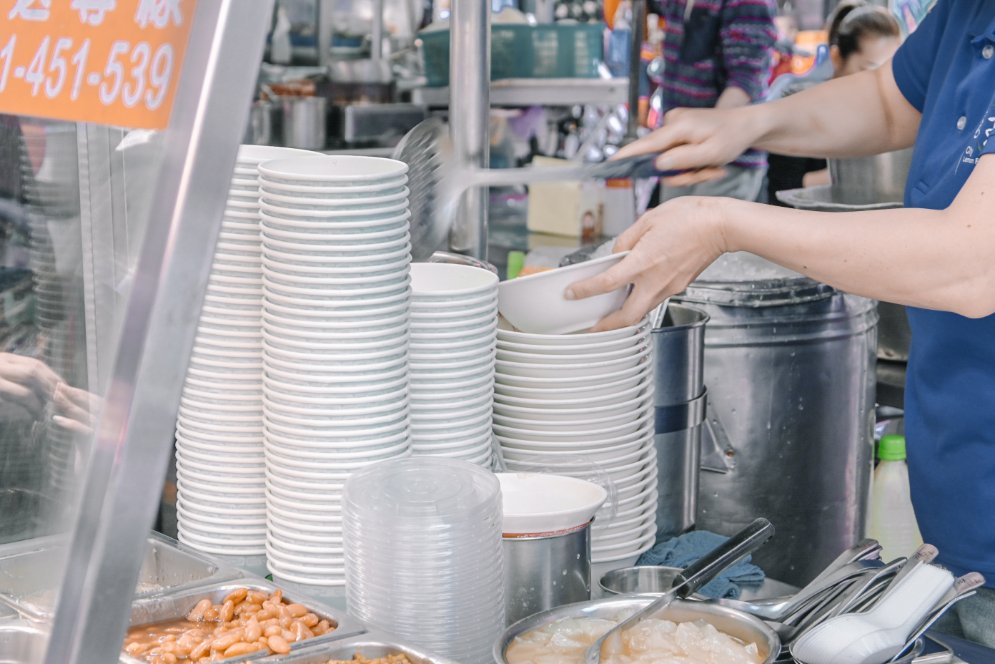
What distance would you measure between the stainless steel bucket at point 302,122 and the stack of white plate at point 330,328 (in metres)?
4.02

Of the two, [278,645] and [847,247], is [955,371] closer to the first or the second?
[847,247]

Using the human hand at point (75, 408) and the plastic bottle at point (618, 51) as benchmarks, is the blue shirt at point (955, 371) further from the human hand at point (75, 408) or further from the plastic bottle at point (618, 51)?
the plastic bottle at point (618, 51)

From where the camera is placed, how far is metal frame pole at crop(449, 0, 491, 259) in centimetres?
203

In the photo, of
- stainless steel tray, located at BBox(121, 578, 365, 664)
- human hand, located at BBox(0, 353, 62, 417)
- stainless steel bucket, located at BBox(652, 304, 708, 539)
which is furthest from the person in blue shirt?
human hand, located at BBox(0, 353, 62, 417)

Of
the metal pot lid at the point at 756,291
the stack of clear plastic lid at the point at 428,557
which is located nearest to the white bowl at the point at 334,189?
the stack of clear plastic lid at the point at 428,557

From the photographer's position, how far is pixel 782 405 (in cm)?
227

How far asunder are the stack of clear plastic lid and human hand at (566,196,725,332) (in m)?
0.41

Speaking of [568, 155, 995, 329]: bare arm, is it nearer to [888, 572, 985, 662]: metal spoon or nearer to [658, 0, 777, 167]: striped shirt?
[888, 572, 985, 662]: metal spoon

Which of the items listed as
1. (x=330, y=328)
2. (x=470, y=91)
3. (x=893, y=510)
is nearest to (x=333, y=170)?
(x=330, y=328)

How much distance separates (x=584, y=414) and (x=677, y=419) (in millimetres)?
276

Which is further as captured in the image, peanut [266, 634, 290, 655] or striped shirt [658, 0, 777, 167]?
striped shirt [658, 0, 777, 167]

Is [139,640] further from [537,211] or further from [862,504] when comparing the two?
[537,211]

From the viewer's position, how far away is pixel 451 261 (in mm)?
1763

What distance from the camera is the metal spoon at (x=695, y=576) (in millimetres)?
1122
